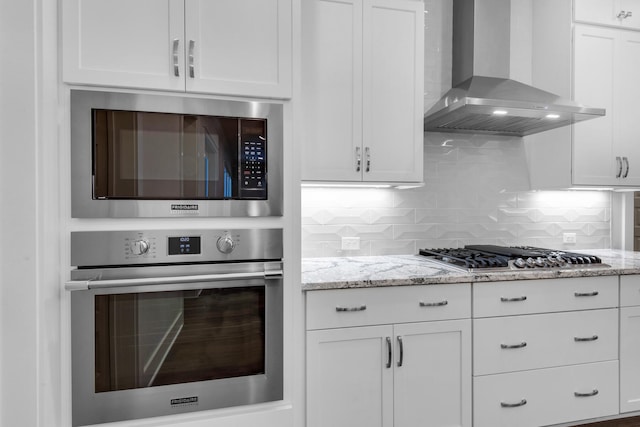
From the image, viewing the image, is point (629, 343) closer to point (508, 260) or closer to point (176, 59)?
point (508, 260)

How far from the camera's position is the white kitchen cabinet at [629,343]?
2.11m

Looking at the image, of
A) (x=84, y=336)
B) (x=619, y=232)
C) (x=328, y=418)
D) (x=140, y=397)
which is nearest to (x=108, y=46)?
(x=84, y=336)

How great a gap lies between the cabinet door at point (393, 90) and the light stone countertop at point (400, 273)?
517 mm

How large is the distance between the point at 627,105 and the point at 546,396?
6.68 ft

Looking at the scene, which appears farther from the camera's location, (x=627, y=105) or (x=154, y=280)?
(x=627, y=105)

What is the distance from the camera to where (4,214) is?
1.25m

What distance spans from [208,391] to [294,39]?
149 cm

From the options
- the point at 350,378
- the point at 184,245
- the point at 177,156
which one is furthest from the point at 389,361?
the point at 177,156

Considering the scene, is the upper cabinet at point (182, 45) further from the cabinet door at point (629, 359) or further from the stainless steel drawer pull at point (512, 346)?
the cabinet door at point (629, 359)

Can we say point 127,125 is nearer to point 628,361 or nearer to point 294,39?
point 294,39

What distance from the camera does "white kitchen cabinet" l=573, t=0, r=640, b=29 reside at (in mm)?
2422

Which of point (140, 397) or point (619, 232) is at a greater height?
point (619, 232)

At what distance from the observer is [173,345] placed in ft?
4.77

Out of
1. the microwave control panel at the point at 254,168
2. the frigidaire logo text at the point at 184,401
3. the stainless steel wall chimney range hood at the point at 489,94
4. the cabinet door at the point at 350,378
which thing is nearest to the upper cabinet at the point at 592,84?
the stainless steel wall chimney range hood at the point at 489,94
